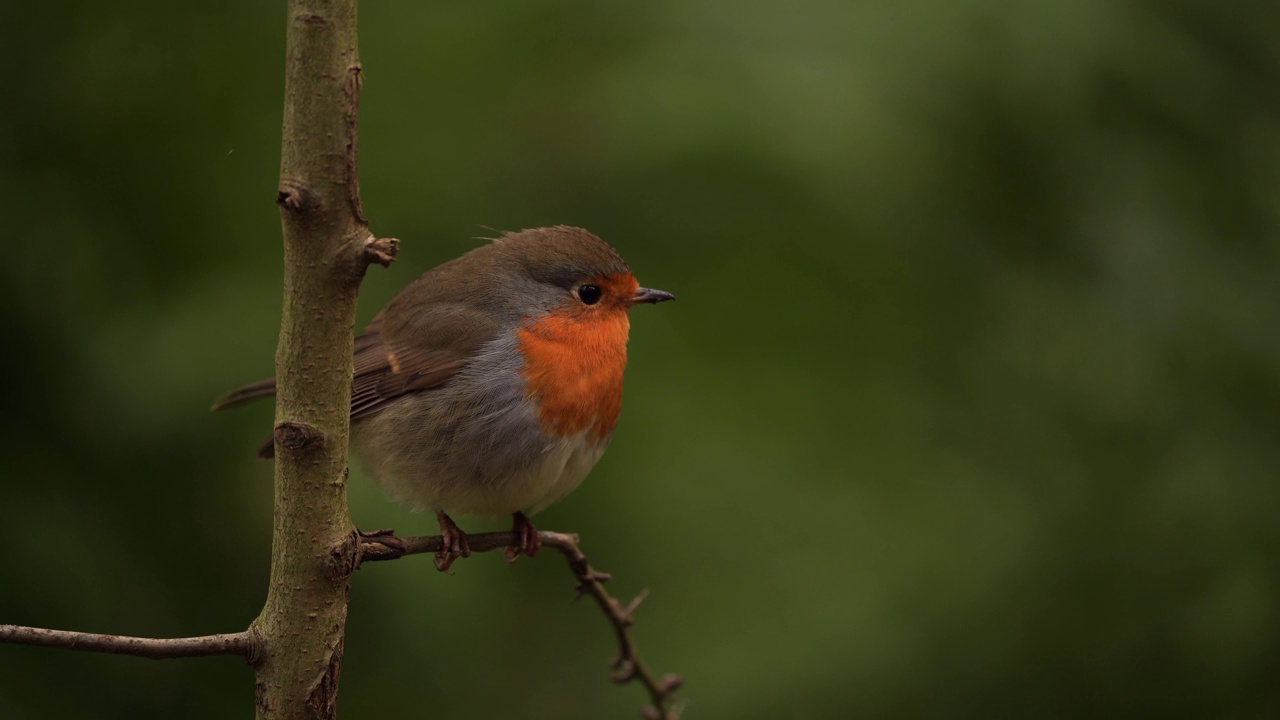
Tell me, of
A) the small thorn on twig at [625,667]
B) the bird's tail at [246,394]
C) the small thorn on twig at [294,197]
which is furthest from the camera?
the bird's tail at [246,394]

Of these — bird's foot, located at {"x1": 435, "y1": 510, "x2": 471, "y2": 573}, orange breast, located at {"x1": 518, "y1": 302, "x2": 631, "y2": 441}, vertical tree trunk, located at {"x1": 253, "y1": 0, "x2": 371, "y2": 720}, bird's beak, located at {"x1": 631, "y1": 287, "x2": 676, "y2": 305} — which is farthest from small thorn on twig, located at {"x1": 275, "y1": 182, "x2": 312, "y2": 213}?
bird's beak, located at {"x1": 631, "y1": 287, "x2": 676, "y2": 305}

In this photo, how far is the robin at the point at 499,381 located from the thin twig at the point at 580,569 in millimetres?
320

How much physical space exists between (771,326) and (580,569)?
50.8 inches

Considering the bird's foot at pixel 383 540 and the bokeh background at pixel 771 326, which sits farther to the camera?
the bokeh background at pixel 771 326

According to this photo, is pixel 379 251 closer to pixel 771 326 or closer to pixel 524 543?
pixel 524 543

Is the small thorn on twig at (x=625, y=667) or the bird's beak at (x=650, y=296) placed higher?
the bird's beak at (x=650, y=296)

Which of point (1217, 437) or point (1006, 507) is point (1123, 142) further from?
point (1006, 507)

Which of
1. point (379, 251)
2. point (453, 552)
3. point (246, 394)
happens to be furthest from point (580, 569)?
point (246, 394)

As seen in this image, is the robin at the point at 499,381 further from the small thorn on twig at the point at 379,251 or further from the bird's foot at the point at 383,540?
the small thorn on twig at the point at 379,251

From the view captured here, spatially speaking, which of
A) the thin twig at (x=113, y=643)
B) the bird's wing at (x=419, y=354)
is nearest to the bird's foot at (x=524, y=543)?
the bird's wing at (x=419, y=354)

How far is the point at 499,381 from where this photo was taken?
3.56 m

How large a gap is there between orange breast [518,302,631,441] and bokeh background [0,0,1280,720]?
78 mm

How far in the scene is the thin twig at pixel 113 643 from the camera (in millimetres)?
1608

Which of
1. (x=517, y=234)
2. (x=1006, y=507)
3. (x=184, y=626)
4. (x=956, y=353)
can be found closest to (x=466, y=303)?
(x=517, y=234)
